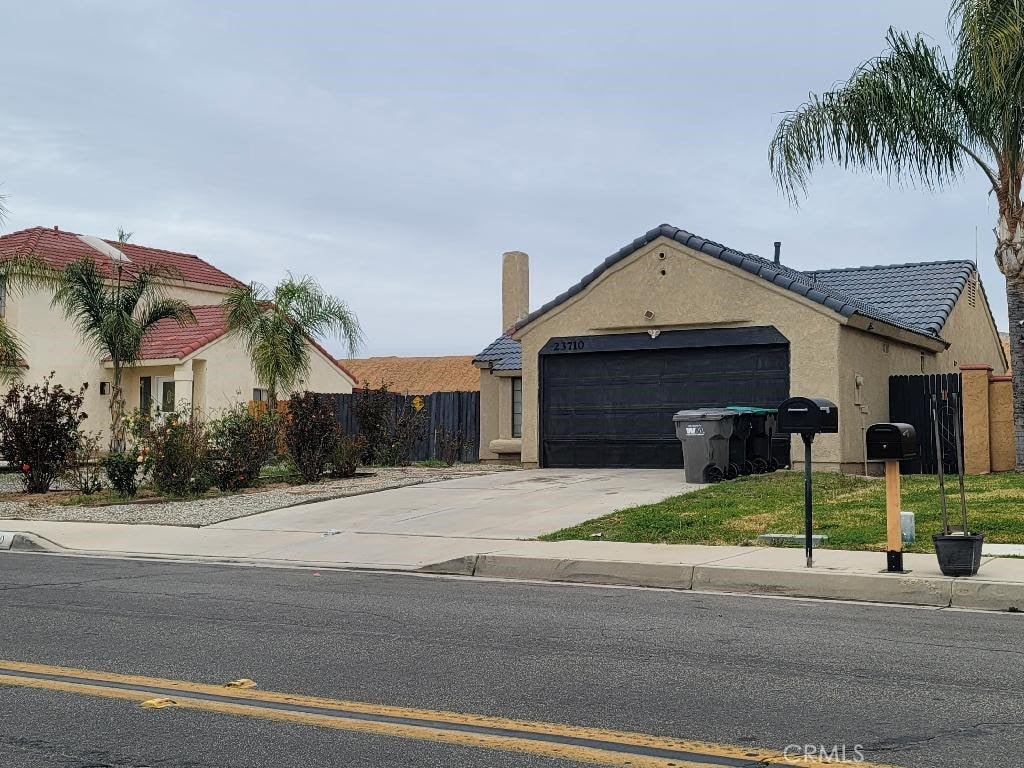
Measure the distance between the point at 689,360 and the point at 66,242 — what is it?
23.2m

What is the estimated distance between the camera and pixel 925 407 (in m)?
23.0

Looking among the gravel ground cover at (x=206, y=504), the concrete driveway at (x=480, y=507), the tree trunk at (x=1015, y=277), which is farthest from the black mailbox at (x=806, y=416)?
the tree trunk at (x=1015, y=277)

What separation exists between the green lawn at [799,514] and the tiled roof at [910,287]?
28.7ft

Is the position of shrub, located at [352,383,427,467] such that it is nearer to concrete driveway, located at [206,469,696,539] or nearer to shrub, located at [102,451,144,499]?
concrete driveway, located at [206,469,696,539]

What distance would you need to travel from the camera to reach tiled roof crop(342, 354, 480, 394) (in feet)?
200

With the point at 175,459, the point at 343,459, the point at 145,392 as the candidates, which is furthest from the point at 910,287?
the point at 145,392

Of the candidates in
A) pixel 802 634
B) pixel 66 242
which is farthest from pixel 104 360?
pixel 802 634

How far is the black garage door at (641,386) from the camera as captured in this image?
72.0 feet

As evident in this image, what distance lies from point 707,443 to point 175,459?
8971 millimetres

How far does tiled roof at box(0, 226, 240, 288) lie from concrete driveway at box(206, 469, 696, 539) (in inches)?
637

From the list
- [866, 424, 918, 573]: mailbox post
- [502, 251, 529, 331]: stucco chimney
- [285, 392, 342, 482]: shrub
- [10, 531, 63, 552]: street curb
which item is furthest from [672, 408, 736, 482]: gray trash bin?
[502, 251, 529, 331]: stucco chimney

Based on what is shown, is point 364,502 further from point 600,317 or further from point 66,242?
point 66,242

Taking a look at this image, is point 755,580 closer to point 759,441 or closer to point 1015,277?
point 759,441

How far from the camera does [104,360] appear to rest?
117 feet
